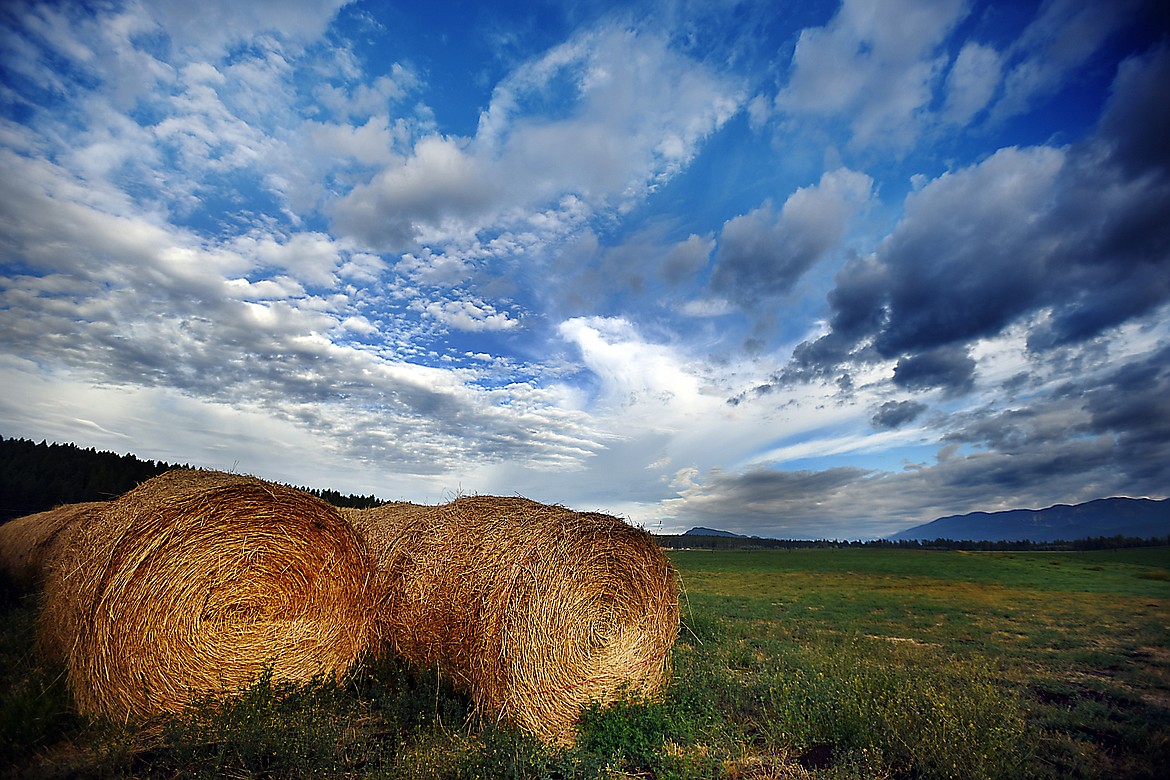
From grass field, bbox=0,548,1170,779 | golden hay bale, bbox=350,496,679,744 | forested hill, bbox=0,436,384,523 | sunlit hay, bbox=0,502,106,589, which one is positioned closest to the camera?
grass field, bbox=0,548,1170,779

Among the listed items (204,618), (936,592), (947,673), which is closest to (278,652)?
(204,618)

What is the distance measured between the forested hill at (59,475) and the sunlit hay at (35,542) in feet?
44.5

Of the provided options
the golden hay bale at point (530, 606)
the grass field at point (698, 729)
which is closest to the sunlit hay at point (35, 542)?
the grass field at point (698, 729)

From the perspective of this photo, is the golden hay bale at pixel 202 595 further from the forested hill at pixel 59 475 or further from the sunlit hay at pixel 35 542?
the forested hill at pixel 59 475

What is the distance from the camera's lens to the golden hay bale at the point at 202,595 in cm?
681

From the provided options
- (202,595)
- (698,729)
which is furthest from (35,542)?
(698,729)

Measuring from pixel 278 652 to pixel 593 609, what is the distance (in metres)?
4.52

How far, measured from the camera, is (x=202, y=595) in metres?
7.54

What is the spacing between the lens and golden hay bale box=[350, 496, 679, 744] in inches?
277

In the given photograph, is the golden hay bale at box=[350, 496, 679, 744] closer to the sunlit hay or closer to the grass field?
the grass field

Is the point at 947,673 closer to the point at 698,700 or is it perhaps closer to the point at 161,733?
the point at 698,700

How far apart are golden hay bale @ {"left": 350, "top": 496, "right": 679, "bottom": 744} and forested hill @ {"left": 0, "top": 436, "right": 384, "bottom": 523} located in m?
25.1

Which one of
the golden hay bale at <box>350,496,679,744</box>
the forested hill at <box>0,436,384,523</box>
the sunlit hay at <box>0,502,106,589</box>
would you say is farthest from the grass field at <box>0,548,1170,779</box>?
the forested hill at <box>0,436,384,523</box>

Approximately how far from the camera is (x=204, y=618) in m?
7.57
